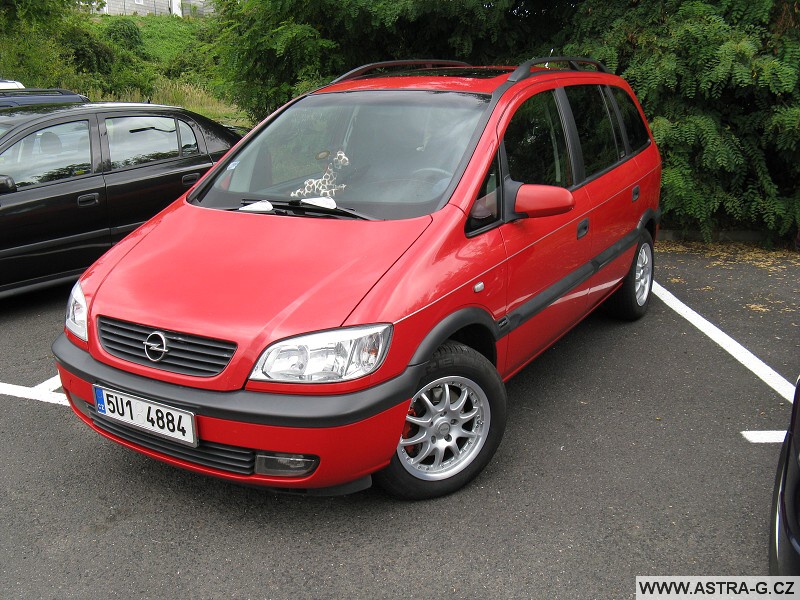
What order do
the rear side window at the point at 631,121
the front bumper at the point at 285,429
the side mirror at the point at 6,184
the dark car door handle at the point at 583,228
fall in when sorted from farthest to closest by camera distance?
the side mirror at the point at 6,184
the rear side window at the point at 631,121
the dark car door handle at the point at 583,228
the front bumper at the point at 285,429

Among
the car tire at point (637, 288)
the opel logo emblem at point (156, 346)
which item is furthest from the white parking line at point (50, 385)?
the car tire at point (637, 288)

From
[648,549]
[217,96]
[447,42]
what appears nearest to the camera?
[648,549]

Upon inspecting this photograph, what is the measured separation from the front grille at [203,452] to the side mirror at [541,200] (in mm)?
1604

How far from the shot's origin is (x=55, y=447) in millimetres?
3682

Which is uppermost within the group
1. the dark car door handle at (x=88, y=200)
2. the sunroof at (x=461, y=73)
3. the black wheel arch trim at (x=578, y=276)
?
the sunroof at (x=461, y=73)

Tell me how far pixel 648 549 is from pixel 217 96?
7867 millimetres

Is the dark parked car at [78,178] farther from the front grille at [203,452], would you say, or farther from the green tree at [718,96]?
the green tree at [718,96]

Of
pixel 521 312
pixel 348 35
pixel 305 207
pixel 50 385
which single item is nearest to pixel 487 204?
pixel 521 312

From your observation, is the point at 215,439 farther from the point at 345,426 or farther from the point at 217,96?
the point at 217,96

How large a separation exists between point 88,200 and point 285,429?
3.89 meters

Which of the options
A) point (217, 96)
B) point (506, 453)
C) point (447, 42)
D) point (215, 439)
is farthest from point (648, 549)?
point (217, 96)

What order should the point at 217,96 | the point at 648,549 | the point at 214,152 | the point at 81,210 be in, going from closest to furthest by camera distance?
the point at 648,549 → the point at 81,210 → the point at 214,152 → the point at 217,96

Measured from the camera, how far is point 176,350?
2.83 metres

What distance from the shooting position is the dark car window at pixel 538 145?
3.69 metres
